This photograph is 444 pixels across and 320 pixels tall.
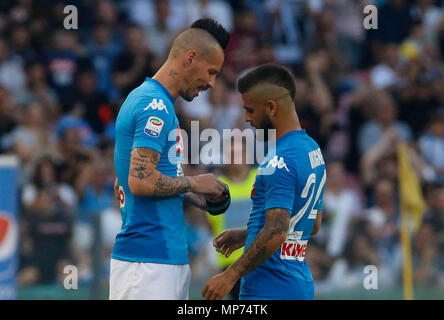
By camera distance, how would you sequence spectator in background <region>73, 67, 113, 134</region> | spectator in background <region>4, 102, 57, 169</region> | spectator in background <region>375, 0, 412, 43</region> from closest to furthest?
spectator in background <region>4, 102, 57, 169</region> < spectator in background <region>73, 67, 113, 134</region> < spectator in background <region>375, 0, 412, 43</region>

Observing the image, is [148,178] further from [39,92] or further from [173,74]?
[39,92]

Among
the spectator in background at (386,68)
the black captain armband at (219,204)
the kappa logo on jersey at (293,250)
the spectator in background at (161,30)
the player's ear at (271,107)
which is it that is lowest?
the kappa logo on jersey at (293,250)

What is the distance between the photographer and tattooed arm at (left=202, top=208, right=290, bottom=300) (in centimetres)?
476

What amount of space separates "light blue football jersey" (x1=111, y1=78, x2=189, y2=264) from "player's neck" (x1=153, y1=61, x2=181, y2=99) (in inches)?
3.9

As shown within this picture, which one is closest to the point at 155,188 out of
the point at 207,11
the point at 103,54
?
the point at 103,54

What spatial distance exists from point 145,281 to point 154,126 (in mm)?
990

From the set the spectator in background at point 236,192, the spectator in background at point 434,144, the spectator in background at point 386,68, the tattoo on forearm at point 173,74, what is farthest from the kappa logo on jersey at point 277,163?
the spectator in background at point 386,68

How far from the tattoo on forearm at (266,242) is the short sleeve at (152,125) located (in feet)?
2.71

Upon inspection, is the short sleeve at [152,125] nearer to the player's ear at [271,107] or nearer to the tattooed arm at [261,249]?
the player's ear at [271,107]

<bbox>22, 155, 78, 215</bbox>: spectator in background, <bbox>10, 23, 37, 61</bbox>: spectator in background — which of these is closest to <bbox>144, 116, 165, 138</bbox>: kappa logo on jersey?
<bbox>22, 155, 78, 215</bbox>: spectator in background

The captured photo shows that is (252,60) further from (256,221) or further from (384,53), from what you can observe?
(256,221)

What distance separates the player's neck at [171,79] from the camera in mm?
5242

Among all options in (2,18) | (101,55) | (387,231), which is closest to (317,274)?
(387,231)

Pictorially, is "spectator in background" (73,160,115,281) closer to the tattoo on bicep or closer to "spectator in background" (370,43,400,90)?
"spectator in background" (370,43,400,90)
